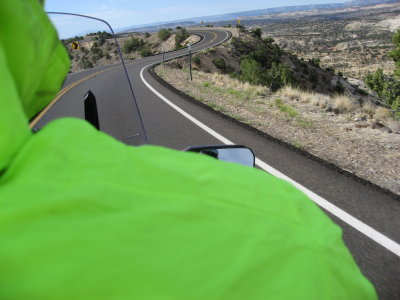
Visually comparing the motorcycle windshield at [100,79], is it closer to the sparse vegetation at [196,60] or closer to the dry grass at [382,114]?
the dry grass at [382,114]

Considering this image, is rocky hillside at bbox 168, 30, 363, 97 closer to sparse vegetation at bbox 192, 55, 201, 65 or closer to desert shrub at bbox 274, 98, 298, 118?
sparse vegetation at bbox 192, 55, 201, 65

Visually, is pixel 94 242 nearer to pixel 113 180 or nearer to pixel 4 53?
pixel 113 180

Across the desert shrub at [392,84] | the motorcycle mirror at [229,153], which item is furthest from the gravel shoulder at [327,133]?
the desert shrub at [392,84]

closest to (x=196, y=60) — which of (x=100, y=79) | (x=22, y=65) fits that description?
(x=100, y=79)

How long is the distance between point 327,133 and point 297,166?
2.06 meters

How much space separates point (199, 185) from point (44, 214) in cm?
32

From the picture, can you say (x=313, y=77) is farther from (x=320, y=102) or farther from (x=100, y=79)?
(x=100, y=79)

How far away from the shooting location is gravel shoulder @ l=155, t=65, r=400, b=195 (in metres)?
4.57

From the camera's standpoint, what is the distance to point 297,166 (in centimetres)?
461

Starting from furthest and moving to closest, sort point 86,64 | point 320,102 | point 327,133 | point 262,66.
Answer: point 262,66
point 320,102
point 327,133
point 86,64

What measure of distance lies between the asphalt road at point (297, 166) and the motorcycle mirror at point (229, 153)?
20.8 inches

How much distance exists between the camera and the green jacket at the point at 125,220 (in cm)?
55

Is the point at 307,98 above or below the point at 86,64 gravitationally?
below

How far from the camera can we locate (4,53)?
A: 65 centimetres
